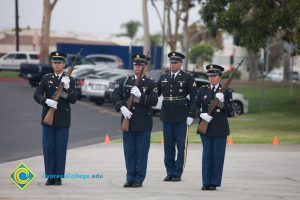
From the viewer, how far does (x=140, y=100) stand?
14812 mm

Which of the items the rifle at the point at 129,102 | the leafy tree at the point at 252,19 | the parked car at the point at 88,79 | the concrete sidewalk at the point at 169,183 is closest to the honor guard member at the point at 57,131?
the concrete sidewalk at the point at 169,183

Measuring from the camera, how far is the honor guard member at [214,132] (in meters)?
14.5

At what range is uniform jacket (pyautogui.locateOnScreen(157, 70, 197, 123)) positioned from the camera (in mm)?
15797

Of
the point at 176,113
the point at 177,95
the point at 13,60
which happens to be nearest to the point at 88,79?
the point at 177,95

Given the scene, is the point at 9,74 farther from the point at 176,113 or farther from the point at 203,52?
the point at 203,52

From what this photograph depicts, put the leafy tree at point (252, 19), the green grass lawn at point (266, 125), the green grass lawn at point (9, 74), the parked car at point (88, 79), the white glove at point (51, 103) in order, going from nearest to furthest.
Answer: the white glove at point (51, 103)
the green grass lawn at point (266, 125)
the leafy tree at point (252, 19)
the parked car at point (88, 79)
the green grass lawn at point (9, 74)

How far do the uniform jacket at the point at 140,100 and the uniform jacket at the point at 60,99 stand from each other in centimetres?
66

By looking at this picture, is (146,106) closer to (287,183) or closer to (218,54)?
Answer: (287,183)

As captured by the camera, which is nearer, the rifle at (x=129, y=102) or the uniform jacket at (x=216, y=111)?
the uniform jacket at (x=216, y=111)

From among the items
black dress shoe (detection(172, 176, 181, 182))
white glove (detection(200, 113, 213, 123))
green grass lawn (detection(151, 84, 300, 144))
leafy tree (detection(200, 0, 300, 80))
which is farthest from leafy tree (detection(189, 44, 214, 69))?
white glove (detection(200, 113, 213, 123))

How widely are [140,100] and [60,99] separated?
1.23 metres

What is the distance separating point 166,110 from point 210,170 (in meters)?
1.69

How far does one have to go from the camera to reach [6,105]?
Result: 3825 centimetres

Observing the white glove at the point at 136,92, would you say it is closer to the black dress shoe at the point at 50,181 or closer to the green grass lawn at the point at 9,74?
the black dress shoe at the point at 50,181
